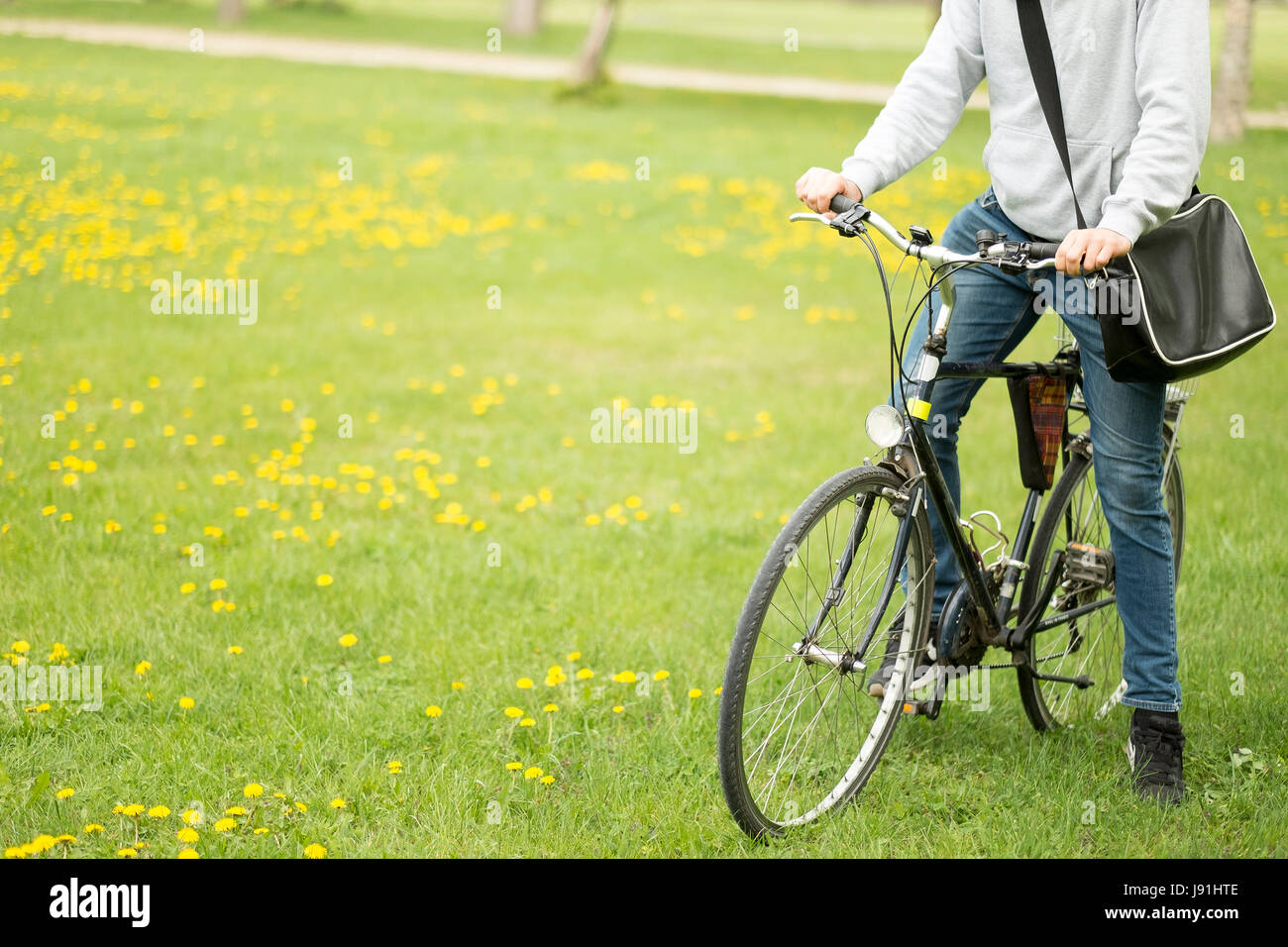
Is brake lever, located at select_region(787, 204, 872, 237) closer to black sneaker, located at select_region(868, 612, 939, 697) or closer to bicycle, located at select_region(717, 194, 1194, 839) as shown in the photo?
bicycle, located at select_region(717, 194, 1194, 839)

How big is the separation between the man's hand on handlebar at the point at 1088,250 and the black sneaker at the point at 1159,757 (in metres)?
1.33

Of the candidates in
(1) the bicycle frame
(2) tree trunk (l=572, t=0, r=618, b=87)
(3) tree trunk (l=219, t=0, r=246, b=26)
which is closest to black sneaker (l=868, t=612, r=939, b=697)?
(1) the bicycle frame

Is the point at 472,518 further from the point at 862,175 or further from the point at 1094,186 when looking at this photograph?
the point at 1094,186

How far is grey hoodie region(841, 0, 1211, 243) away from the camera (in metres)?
2.79

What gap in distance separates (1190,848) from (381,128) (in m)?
14.6

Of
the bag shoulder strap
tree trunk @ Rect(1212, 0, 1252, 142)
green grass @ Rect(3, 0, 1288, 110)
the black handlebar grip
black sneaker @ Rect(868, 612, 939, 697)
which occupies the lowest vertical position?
black sneaker @ Rect(868, 612, 939, 697)

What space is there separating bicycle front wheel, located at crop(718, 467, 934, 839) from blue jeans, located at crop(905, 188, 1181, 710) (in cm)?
29

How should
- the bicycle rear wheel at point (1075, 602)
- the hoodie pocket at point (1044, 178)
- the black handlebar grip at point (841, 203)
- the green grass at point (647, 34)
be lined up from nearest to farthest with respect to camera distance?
the black handlebar grip at point (841, 203) → the hoodie pocket at point (1044, 178) → the bicycle rear wheel at point (1075, 602) → the green grass at point (647, 34)

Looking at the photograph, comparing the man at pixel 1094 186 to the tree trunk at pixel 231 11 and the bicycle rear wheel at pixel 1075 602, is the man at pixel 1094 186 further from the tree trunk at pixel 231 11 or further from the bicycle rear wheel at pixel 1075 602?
the tree trunk at pixel 231 11

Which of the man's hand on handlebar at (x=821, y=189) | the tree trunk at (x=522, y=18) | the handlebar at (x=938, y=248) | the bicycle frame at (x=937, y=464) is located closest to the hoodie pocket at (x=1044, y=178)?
the bicycle frame at (x=937, y=464)

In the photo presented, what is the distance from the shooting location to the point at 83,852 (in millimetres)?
2998

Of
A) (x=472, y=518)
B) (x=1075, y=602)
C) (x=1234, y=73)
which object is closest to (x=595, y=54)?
(x=1234, y=73)

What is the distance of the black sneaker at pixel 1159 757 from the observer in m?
3.30
